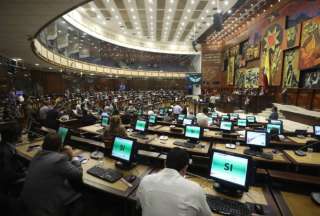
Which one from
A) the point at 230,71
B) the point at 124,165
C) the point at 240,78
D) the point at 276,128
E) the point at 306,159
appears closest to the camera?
the point at 124,165

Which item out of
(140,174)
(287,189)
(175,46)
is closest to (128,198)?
(140,174)

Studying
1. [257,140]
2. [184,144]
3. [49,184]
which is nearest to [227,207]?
[49,184]

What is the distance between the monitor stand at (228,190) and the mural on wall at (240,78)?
16164mm

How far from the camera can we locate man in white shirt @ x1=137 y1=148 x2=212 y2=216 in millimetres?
1393

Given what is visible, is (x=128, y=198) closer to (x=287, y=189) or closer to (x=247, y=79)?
(x=287, y=189)

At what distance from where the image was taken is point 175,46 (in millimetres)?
25609

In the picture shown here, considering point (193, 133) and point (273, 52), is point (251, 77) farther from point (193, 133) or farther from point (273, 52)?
point (193, 133)

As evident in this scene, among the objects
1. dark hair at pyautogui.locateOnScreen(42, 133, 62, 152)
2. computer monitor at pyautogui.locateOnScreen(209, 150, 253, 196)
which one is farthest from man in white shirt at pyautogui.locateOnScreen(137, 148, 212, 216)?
dark hair at pyautogui.locateOnScreen(42, 133, 62, 152)

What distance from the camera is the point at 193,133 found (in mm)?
4441

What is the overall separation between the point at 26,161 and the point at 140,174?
2426 mm

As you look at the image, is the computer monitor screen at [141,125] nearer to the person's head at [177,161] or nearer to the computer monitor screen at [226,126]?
the computer monitor screen at [226,126]

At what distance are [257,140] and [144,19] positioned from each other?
1394 centimetres

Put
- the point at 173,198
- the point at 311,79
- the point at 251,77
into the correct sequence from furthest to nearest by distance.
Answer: the point at 251,77 < the point at 311,79 < the point at 173,198

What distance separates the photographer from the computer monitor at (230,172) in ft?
6.90
